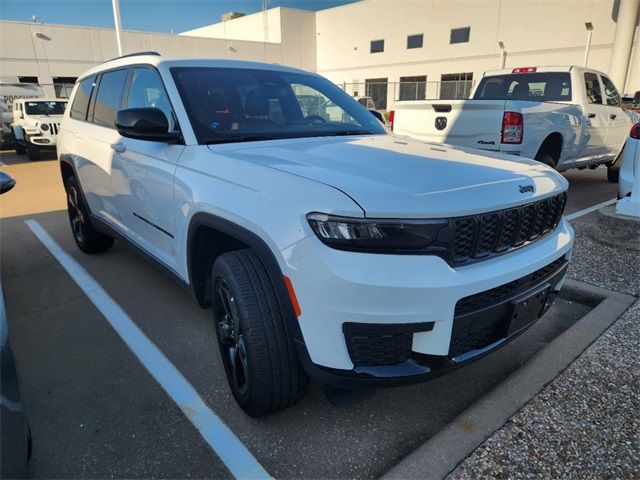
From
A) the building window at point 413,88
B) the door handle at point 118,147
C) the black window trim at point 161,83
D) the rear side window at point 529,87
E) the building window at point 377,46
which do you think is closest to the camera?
the black window trim at point 161,83

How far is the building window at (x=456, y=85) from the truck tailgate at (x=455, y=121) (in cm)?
2274

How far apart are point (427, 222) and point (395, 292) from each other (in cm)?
30

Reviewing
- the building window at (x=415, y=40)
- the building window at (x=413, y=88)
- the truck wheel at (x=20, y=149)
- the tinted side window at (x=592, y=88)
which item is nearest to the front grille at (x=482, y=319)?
the tinted side window at (x=592, y=88)

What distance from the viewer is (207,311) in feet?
11.7

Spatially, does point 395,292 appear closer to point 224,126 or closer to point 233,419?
point 233,419

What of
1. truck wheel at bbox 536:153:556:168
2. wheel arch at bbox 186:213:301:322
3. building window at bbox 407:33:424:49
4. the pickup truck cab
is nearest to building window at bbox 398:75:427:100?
building window at bbox 407:33:424:49

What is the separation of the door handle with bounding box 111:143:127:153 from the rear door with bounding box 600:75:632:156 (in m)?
8.10

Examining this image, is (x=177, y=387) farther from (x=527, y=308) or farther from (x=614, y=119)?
(x=614, y=119)

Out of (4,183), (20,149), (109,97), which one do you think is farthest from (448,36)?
(4,183)

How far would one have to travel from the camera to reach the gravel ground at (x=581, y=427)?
195 cm

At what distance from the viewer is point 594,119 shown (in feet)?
24.3

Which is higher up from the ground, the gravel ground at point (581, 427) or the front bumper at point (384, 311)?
the front bumper at point (384, 311)

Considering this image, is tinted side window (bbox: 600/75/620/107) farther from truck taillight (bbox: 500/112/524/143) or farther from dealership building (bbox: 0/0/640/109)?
dealership building (bbox: 0/0/640/109)

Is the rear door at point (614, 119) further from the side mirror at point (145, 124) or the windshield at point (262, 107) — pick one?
the side mirror at point (145, 124)
